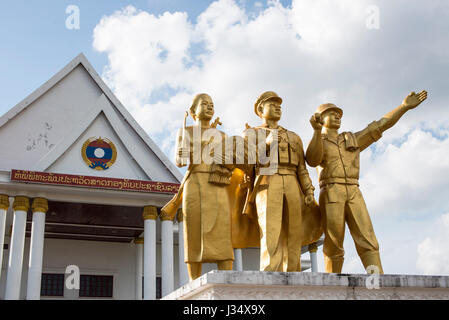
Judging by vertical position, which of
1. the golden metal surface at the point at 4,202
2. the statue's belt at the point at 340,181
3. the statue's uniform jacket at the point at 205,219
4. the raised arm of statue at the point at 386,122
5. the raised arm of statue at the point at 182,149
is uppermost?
the golden metal surface at the point at 4,202

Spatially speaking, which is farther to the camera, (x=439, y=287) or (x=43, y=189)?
(x=43, y=189)

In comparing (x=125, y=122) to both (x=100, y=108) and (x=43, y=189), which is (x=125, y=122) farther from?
(x=43, y=189)

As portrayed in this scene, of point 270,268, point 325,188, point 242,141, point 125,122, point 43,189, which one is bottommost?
point 270,268

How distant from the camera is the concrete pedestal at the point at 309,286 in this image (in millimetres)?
4840

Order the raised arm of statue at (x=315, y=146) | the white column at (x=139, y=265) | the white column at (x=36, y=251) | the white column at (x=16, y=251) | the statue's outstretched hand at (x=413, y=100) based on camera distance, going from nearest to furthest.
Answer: the raised arm of statue at (x=315, y=146) < the statue's outstretched hand at (x=413, y=100) < the white column at (x=16, y=251) < the white column at (x=36, y=251) < the white column at (x=139, y=265)

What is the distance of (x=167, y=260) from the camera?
51.1ft

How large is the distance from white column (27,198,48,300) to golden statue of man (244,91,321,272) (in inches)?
377

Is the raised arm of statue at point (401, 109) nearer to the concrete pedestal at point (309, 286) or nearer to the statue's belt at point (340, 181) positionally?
the statue's belt at point (340, 181)

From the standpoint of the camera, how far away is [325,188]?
671 centimetres

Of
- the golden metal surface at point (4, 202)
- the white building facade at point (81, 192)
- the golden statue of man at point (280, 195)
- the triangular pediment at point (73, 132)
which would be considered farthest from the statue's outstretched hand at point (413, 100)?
the golden metal surface at point (4, 202)

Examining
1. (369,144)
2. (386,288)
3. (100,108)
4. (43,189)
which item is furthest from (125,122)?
(386,288)

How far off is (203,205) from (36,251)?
32.3 feet

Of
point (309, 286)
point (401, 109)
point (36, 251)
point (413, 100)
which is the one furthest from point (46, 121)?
point (309, 286)
